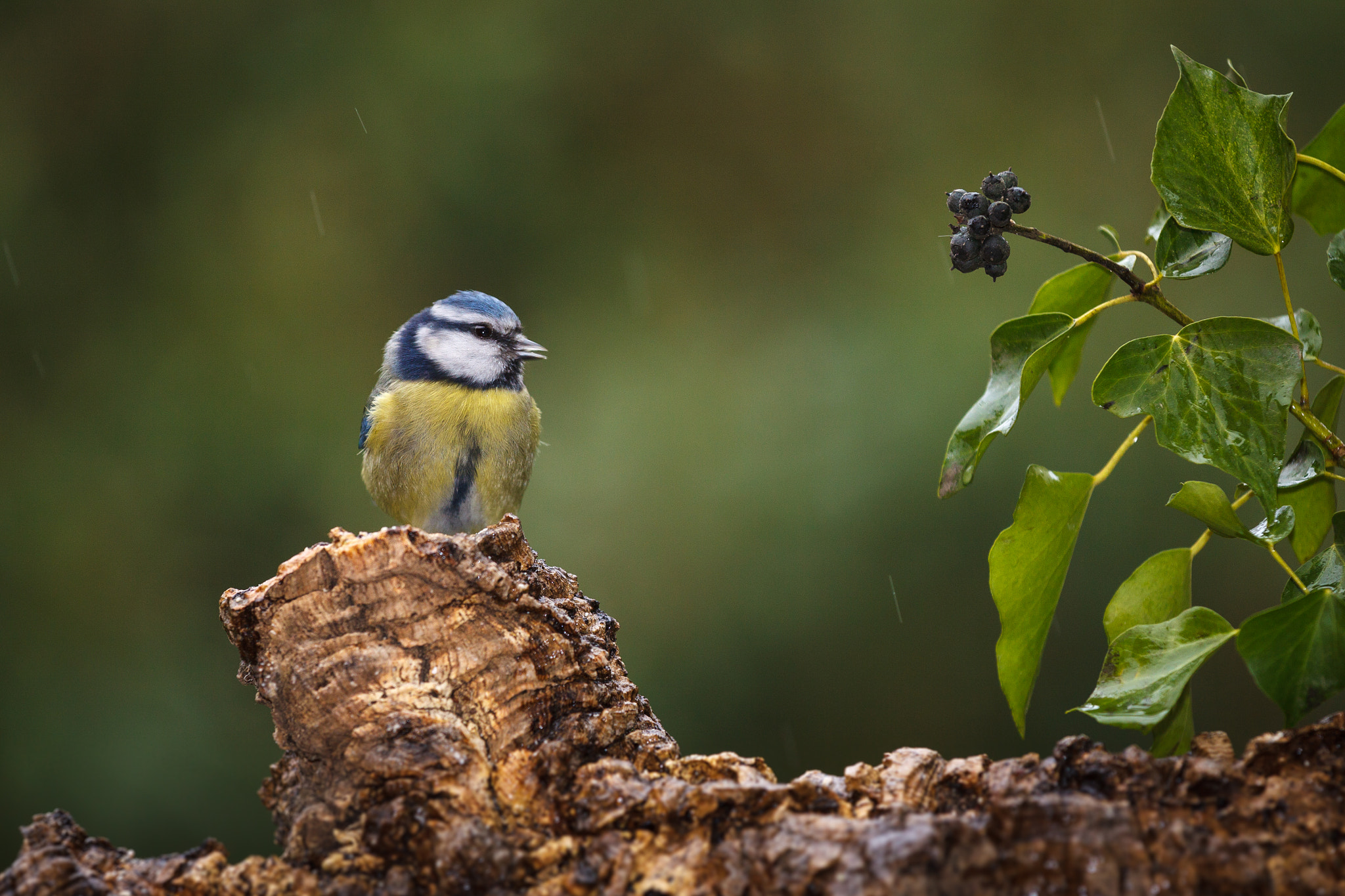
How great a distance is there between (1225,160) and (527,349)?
109 cm

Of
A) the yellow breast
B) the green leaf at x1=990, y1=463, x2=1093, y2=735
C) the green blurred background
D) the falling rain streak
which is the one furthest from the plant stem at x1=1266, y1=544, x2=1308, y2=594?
the falling rain streak

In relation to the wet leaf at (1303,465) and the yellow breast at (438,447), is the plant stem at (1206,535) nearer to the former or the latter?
the wet leaf at (1303,465)

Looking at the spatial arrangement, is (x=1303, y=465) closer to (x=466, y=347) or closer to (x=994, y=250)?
(x=994, y=250)

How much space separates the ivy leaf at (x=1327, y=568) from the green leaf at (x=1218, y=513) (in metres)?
0.05

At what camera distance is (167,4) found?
2.70 m

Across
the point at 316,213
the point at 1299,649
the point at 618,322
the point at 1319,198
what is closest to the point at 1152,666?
the point at 1299,649

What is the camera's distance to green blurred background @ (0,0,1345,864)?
2.31 m

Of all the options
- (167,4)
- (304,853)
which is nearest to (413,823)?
(304,853)

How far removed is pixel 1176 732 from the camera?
0.65 meters

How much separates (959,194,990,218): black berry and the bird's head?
92cm

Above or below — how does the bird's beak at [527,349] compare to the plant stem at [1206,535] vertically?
above

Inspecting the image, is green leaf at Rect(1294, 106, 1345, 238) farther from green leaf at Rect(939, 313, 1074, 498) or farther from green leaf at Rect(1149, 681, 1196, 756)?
green leaf at Rect(1149, 681, 1196, 756)

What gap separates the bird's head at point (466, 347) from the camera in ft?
4.90

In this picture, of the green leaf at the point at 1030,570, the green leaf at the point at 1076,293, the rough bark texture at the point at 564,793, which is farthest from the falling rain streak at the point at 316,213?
the green leaf at the point at 1030,570
